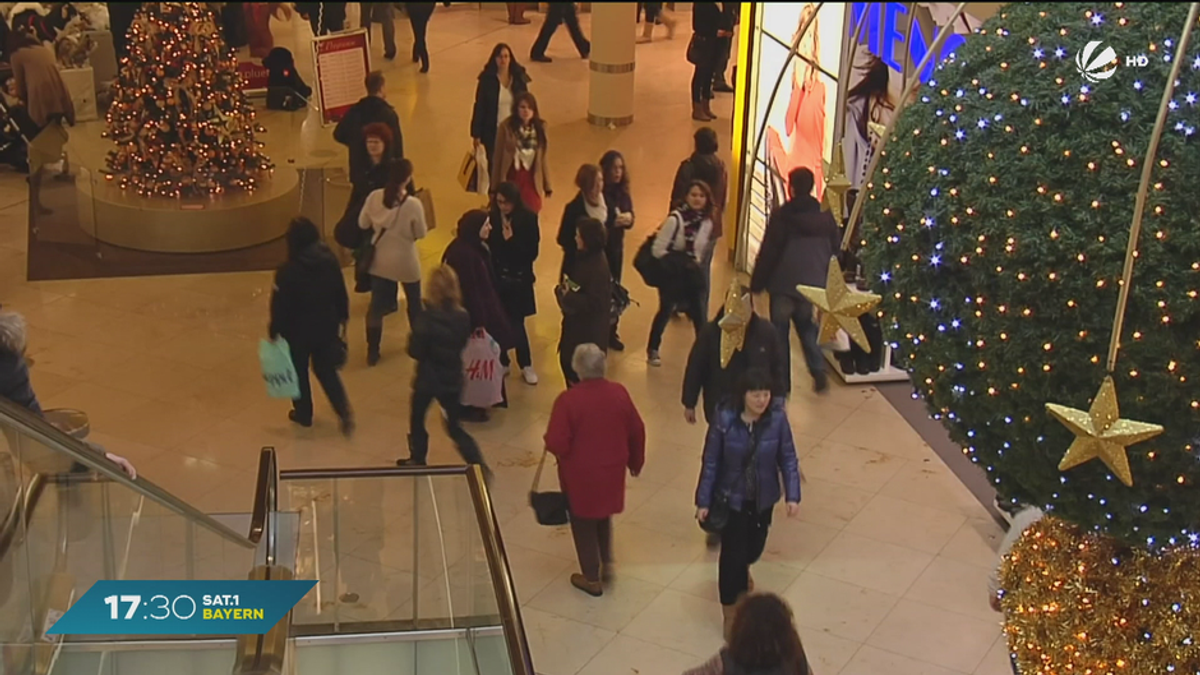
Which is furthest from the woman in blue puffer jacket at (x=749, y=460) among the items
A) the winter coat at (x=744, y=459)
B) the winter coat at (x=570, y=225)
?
the winter coat at (x=570, y=225)

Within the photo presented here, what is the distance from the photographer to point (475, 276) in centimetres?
775

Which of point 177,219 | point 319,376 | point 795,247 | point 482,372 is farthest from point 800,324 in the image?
point 177,219

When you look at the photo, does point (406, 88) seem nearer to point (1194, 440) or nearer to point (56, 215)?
point (56, 215)

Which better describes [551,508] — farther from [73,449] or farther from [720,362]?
[73,449]

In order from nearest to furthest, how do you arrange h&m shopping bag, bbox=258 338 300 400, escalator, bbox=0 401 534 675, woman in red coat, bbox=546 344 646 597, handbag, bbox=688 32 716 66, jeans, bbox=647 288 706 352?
escalator, bbox=0 401 534 675
woman in red coat, bbox=546 344 646 597
h&m shopping bag, bbox=258 338 300 400
jeans, bbox=647 288 706 352
handbag, bbox=688 32 716 66

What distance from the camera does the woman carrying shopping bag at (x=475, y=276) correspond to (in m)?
7.73

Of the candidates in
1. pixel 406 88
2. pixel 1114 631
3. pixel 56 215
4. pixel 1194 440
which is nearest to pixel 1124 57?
pixel 1194 440

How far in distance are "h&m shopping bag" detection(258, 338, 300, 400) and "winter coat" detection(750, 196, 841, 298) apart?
2476 millimetres

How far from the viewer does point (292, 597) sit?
5.79 m

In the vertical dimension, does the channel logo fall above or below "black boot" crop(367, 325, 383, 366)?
above

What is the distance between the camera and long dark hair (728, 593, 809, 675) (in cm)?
399

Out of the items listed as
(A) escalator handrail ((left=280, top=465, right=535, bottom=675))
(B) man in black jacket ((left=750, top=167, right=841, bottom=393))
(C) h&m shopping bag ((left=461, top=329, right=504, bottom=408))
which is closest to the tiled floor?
(C) h&m shopping bag ((left=461, top=329, right=504, bottom=408))

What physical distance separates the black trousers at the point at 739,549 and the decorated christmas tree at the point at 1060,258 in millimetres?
2542

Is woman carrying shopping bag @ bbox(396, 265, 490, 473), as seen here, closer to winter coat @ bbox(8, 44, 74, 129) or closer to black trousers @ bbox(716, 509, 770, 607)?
black trousers @ bbox(716, 509, 770, 607)
